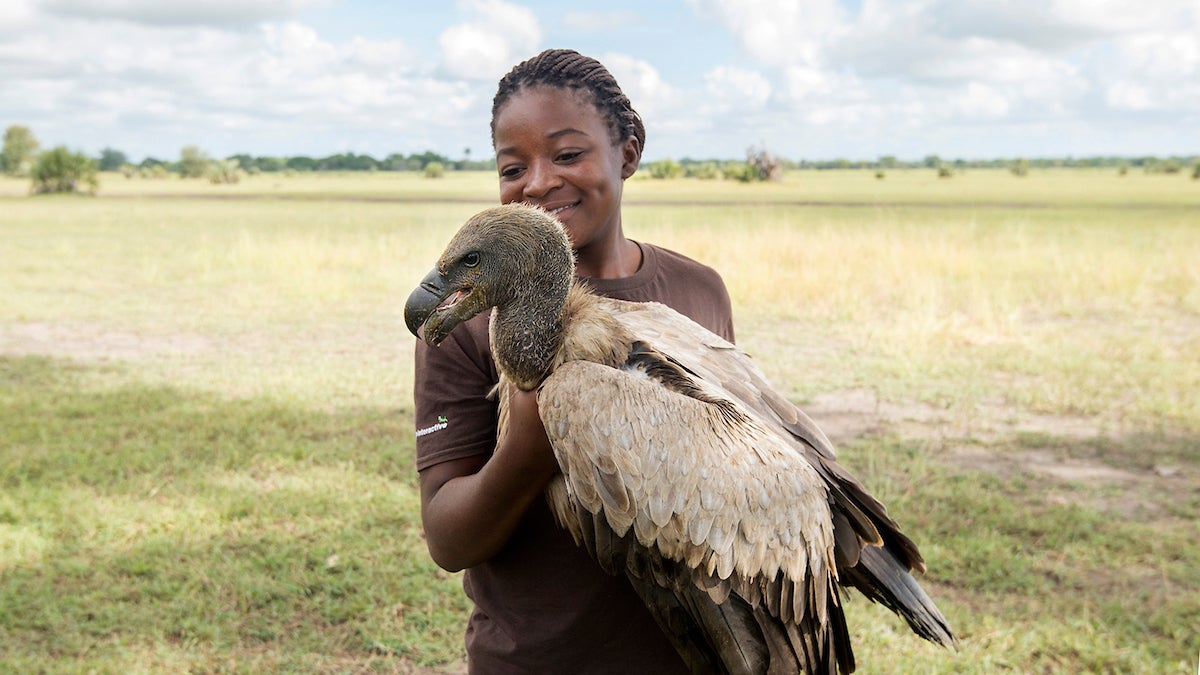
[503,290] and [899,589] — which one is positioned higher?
[503,290]

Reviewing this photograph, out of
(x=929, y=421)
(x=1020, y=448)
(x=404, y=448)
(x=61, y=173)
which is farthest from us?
(x=61, y=173)

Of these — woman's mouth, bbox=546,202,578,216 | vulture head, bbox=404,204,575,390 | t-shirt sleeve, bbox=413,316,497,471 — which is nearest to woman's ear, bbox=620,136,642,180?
woman's mouth, bbox=546,202,578,216

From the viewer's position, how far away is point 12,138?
195 ft

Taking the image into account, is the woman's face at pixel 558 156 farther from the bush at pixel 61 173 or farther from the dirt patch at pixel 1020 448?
the bush at pixel 61 173

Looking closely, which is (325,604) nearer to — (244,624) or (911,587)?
(244,624)

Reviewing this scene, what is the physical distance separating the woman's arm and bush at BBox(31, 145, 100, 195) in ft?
195

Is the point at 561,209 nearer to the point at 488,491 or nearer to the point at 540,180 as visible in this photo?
the point at 540,180

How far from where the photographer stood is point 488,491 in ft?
7.10

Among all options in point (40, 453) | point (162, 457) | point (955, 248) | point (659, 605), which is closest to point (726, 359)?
point (659, 605)

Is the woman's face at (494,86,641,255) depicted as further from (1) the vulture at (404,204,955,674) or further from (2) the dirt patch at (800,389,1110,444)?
(2) the dirt patch at (800,389,1110,444)

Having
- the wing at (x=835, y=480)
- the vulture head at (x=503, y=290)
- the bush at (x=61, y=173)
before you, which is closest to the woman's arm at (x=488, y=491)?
the vulture head at (x=503, y=290)

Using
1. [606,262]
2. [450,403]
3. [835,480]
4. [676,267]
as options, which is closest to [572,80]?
[606,262]

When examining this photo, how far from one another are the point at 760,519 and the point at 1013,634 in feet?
10.4

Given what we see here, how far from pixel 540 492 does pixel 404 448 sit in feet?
17.1
